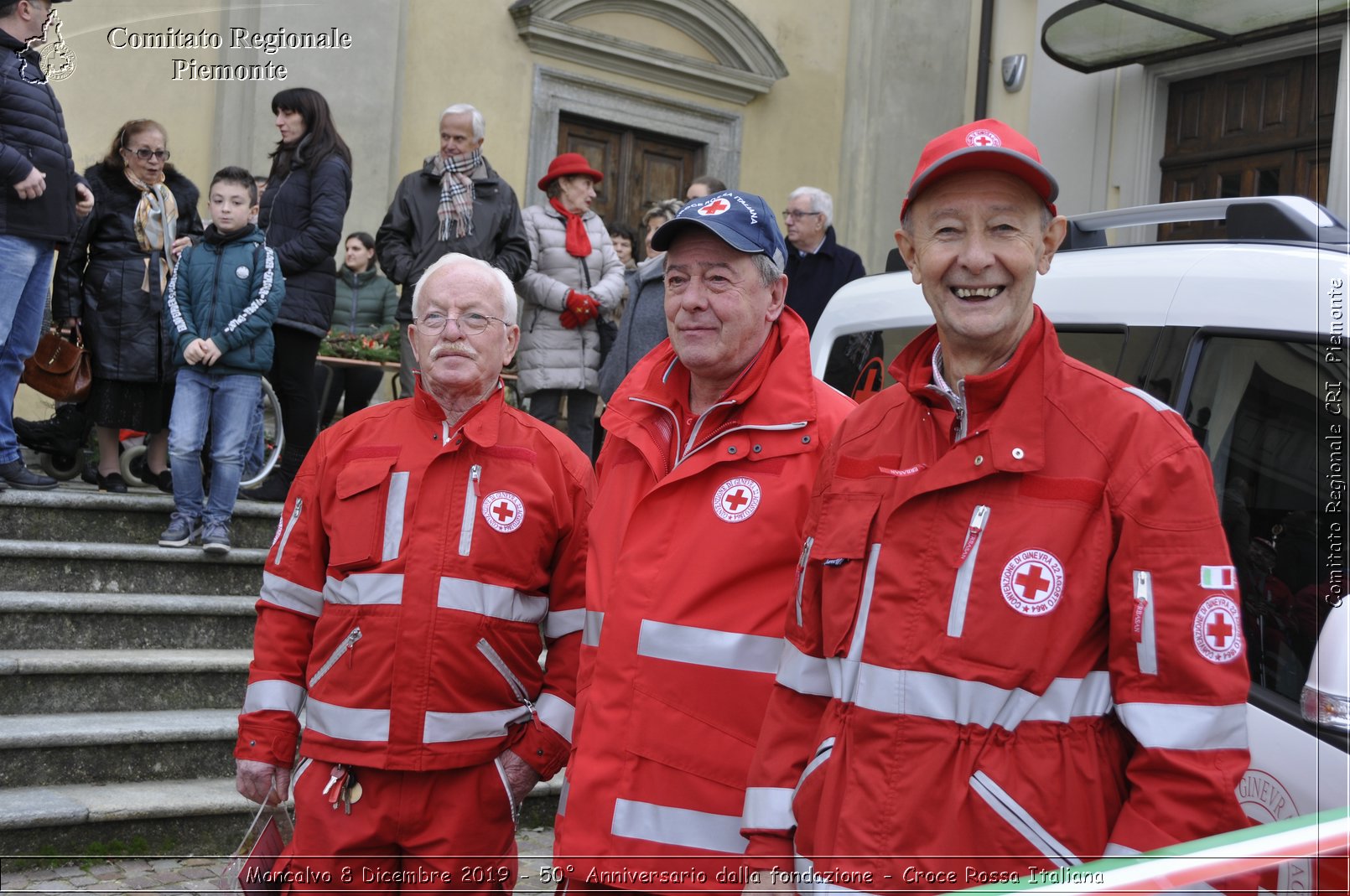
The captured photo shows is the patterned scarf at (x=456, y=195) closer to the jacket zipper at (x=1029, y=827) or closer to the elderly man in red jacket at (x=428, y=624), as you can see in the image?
the elderly man in red jacket at (x=428, y=624)

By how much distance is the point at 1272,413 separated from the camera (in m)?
2.90

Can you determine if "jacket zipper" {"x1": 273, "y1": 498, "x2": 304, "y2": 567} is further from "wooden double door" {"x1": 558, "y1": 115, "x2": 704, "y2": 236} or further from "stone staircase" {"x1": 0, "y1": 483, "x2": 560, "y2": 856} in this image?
"wooden double door" {"x1": 558, "y1": 115, "x2": 704, "y2": 236}

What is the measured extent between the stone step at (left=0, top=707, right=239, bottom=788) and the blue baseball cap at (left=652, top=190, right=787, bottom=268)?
3.17m

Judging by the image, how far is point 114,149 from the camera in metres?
6.70

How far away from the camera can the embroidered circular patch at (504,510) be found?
3.17m

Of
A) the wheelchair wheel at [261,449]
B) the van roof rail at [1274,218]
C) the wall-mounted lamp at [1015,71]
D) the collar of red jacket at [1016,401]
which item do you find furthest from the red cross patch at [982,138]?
the wall-mounted lamp at [1015,71]

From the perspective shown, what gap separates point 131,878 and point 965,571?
12.2ft

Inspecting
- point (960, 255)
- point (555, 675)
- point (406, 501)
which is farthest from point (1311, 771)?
point (406, 501)

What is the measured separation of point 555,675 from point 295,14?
8347 millimetres

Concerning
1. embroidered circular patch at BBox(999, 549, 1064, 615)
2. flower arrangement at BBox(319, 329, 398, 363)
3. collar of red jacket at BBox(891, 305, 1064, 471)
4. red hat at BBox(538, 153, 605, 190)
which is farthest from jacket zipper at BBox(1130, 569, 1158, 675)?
flower arrangement at BBox(319, 329, 398, 363)

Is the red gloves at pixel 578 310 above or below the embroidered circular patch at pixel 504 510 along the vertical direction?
above

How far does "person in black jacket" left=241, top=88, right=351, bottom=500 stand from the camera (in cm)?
680

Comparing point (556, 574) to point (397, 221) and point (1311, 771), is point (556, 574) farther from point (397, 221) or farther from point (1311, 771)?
point (397, 221)

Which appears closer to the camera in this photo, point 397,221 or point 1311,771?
point 1311,771
